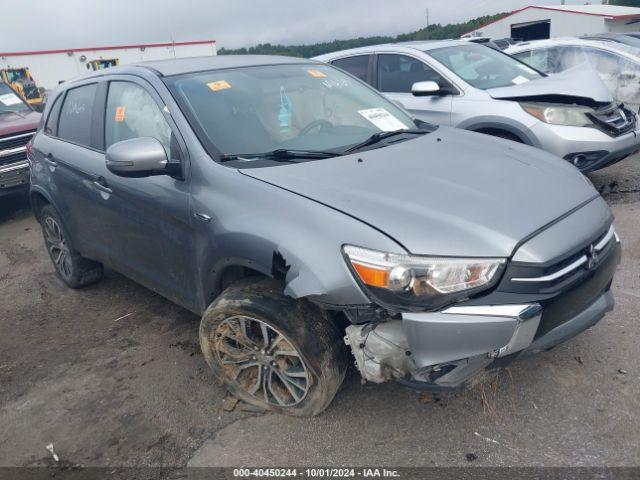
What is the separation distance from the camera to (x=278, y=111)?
10.8 ft

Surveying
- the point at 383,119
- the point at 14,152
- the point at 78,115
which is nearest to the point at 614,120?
→ the point at 383,119

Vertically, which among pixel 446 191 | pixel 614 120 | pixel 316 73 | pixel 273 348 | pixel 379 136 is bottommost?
pixel 273 348

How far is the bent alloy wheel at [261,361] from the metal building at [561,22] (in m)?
25.6

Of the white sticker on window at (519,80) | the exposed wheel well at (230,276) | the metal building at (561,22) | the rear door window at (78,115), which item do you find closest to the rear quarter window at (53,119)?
the rear door window at (78,115)

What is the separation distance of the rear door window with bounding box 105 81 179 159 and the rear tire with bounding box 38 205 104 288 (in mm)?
1142

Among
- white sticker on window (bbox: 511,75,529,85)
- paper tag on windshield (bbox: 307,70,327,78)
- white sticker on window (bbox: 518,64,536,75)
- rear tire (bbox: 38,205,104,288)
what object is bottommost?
rear tire (bbox: 38,205,104,288)

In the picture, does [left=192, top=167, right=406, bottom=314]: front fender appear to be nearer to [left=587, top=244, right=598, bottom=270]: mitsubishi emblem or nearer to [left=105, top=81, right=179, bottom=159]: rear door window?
[left=105, top=81, right=179, bottom=159]: rear door window

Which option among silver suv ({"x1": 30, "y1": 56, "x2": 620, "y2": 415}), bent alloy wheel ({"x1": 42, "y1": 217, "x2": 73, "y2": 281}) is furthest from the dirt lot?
bent alloy wheel ({"x1": 42, "y1": 217, "x2": 73, "y2": 281})

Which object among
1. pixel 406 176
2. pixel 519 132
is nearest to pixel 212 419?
pixel 406 176

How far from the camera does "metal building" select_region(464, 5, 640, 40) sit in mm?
27406

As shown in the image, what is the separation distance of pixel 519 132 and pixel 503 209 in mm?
3226

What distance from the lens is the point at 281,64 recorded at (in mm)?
3809

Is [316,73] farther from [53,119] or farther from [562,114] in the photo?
[562,114]

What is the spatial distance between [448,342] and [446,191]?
72cm
